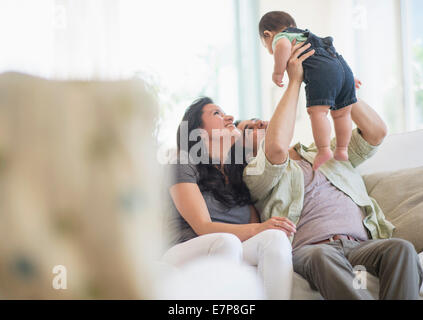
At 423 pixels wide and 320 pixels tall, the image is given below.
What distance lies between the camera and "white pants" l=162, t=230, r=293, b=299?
115cm

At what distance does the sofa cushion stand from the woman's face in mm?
566

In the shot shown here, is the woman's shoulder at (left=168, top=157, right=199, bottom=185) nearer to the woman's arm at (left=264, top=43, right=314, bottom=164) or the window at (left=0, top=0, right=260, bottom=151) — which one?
the woman's arm at (left=264, top=43, right=314, bottom=164)

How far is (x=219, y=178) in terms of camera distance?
1638 mm

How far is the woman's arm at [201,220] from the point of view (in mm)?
1374

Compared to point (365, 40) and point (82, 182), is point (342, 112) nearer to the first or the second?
point (82, 182)

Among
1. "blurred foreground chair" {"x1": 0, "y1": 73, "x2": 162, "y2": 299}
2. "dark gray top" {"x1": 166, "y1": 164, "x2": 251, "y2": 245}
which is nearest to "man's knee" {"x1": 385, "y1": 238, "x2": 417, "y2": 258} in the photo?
"dark gray top" {"x1": 166, "y1": 164, "x2": 251, "y2": 245}

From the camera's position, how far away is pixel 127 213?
0.34 meters

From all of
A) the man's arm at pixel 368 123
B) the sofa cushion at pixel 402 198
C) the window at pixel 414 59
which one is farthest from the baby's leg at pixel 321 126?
the window at pixel 414 59

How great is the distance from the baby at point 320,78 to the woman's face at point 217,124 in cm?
37

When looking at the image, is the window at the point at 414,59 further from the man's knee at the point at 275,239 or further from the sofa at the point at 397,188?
the man's knee at the point at 275,239
